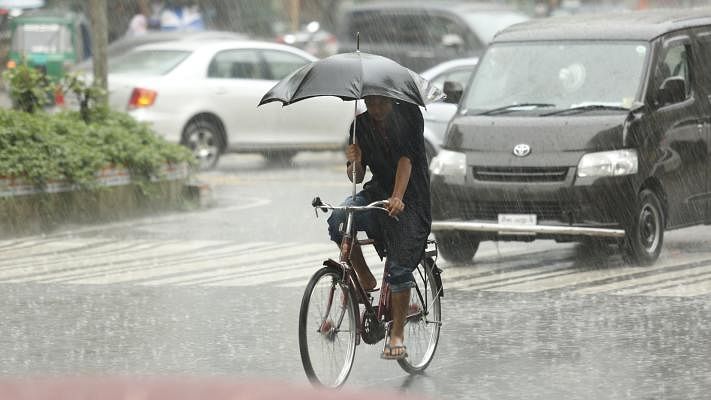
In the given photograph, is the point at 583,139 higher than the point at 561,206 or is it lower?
higher

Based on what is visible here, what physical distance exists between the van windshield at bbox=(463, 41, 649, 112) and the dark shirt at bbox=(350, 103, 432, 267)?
4843 millimetres

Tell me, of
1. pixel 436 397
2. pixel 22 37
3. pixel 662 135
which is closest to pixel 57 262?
pixel 662 135

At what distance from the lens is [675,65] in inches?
483

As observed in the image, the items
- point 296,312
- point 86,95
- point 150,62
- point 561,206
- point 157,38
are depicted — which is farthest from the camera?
point 157,38

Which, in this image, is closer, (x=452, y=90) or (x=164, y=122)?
(x=452, y=90)

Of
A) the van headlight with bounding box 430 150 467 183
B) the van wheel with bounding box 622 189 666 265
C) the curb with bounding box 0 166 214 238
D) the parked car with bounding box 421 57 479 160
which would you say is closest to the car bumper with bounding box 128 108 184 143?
the curb with bounding box 0 166 214 238

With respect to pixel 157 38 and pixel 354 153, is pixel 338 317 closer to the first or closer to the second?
pixel 354 153

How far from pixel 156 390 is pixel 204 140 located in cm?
1758

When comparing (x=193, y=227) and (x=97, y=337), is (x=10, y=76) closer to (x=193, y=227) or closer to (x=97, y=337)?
(x=193, y=227)

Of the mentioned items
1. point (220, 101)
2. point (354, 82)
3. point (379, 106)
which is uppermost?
point (354, 82)

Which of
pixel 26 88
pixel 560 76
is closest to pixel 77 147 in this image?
pixel 26 88

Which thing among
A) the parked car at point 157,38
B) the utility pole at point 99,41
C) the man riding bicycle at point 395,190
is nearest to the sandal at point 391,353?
the man riding bicycle at point 395,190

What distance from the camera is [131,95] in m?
19.3

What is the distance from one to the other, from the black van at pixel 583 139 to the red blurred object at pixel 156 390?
9.03m
